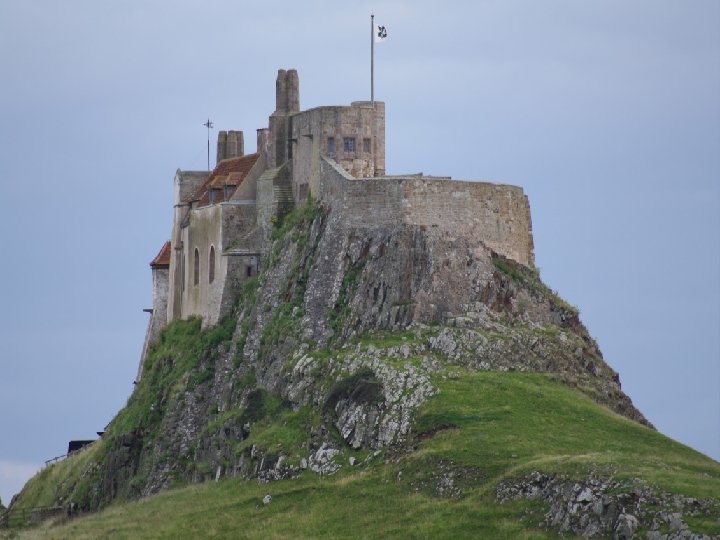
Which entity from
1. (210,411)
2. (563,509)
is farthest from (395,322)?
(563,509)

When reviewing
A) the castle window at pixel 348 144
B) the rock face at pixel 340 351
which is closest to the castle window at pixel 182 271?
the rock face at pixel 340 351

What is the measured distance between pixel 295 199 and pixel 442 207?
42.0ft

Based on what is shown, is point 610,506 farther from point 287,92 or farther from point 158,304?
point 158,304

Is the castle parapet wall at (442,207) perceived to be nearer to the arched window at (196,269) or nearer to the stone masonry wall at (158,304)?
the arched window at (196,269)

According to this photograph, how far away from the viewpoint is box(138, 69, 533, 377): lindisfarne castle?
116062mm

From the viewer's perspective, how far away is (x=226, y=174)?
133 m

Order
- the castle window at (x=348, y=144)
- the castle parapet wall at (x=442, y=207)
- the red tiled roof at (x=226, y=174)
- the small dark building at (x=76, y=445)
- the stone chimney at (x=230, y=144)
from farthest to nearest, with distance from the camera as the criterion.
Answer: the small dark building at (x=76, y=445) → the stone chimney at (x=230, y=144) → the red tiled roof at (x=226, y=174) → the castle window at (x=348, y=144) → the castle parapet wall at (x=442, y=207)

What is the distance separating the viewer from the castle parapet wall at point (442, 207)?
379 feet

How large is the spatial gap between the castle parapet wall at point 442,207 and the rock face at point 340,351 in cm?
69

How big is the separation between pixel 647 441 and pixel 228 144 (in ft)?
145

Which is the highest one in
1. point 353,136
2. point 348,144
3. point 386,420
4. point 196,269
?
point 353,136

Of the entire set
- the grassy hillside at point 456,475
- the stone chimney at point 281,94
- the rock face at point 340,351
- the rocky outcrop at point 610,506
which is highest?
the stone chimney at point 281,94

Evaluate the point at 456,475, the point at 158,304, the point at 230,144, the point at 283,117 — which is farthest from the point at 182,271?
the point at 456,475

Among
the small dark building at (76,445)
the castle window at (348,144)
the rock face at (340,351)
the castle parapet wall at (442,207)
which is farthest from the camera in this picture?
the small dark building at (76,445)
